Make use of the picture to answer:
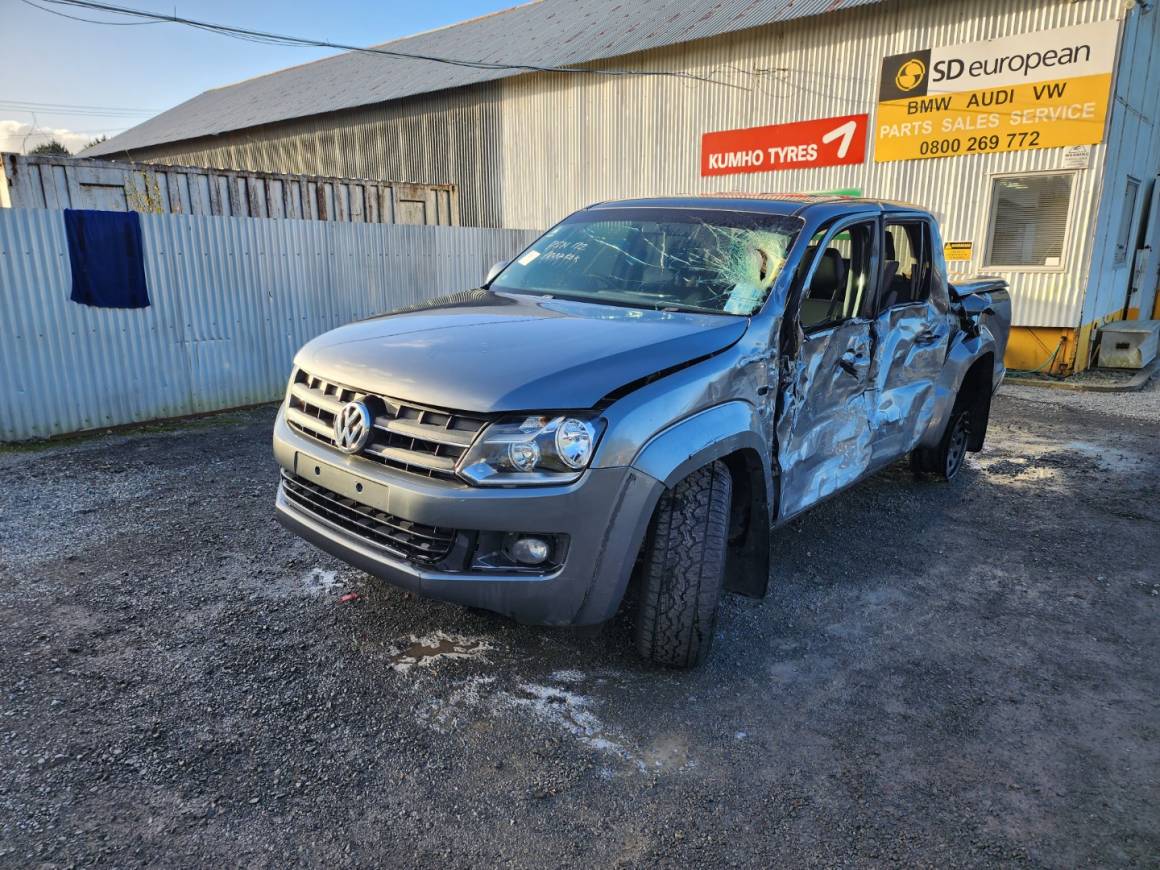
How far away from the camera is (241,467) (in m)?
6.00

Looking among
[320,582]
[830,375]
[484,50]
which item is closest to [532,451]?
[830,375]

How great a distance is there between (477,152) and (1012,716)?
17420mm

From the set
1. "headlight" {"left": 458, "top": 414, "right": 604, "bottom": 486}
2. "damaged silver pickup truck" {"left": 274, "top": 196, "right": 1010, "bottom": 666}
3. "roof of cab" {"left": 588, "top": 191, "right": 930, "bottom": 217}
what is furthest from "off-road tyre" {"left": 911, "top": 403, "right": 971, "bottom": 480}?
"headlight" {"left": 458, "top": 414, "right": 604, "bottom": 486}

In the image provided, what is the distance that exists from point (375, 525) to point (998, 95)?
37.1ft

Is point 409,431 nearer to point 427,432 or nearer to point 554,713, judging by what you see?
point 427,432

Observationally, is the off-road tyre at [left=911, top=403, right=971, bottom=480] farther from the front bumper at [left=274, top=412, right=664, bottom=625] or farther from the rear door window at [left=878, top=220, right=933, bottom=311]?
the front bumper at [left=274, top=412, right=664, bottom=625]

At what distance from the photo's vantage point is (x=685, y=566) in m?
2.87

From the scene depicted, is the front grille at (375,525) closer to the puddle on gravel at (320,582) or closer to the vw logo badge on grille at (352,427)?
the vw logo badge on grille at (352,427)

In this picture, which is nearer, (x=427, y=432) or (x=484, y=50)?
(x=427, y=432)

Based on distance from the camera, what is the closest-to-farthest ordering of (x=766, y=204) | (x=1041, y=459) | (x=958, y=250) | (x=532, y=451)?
(x=532, y=451), (x=766, y=204), (x=1041, y=459), (x=958, y=250)

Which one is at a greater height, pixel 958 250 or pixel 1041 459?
pixel 958 250

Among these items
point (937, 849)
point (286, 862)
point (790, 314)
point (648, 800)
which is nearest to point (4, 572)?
point (286, 862)

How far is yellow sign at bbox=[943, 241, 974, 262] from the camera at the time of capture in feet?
36.8

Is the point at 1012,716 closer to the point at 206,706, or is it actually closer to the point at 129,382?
the point at 206,706
